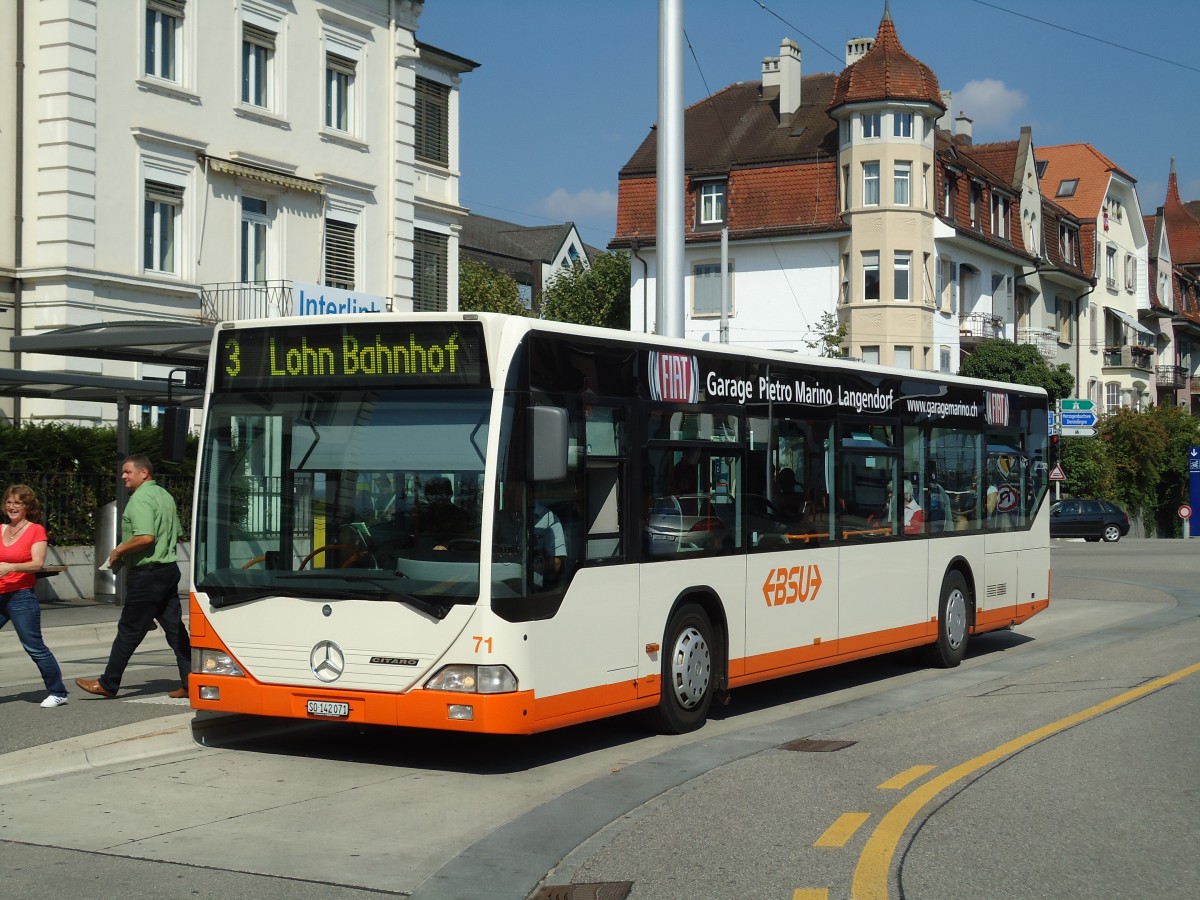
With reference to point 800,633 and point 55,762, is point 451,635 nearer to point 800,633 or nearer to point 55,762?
point 55,762

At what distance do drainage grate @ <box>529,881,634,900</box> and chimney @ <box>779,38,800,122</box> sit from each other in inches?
2066

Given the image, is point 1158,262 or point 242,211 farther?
point 1158,262

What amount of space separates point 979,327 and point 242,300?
118ft

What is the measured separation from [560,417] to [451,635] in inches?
55.9

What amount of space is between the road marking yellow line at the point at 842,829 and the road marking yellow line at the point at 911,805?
0.36 ft

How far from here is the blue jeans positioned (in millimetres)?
10898

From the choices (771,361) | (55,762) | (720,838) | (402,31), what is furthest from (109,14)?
(720,838)

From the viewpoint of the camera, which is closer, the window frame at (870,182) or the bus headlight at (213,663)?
the bus headlight at (213,663)

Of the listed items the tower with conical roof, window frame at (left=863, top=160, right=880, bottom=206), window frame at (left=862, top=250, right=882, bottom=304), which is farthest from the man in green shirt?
window frame at (left=863, top=160, right=880, bottom=206)

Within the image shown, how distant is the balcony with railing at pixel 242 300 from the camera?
88.3ft

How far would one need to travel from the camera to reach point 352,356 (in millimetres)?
9391

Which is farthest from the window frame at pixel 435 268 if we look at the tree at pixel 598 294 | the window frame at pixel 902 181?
the tree at pixel 598 294

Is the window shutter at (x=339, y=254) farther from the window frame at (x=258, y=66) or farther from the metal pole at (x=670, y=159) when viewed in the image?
the metal pole at (x=670, y=159)

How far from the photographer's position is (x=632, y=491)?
397 inches
